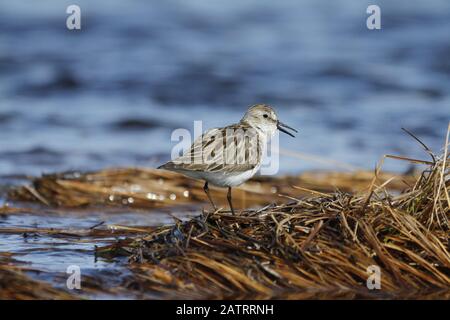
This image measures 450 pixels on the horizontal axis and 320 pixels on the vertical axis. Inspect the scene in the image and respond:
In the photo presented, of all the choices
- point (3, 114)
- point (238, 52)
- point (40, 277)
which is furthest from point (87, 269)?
point (238, 52)

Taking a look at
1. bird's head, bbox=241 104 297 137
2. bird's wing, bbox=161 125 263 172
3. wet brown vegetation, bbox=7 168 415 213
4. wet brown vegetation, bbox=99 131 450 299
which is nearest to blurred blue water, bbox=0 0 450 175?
wet brown vegetation, bbox=7 168 415 213

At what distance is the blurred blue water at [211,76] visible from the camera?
1267 centimetres

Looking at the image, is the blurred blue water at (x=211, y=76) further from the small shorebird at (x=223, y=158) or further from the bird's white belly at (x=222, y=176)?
the bird's white belly at (x=222, y=176)

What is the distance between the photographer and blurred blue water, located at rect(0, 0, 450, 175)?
1267 cm

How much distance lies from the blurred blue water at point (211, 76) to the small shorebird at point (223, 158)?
4.08 m

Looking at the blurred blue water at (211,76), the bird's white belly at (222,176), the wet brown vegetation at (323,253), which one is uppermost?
the blurred blue water at (211,76)

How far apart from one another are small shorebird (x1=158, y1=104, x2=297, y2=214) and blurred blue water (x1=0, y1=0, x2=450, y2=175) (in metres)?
4.08

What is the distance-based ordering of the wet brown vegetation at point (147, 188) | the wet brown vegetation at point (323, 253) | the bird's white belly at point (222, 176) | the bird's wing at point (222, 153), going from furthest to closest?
1. the wet brown vegetation at point (147, 188)
2. the bird's white belly at point (222, 176)
3. the bird's wing at point (222, 153)
4. the wet brown vegetation at point (323, 253)

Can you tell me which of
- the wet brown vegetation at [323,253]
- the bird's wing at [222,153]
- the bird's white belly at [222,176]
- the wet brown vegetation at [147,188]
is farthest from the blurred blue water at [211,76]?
the wet brown vegetation at [323,253]

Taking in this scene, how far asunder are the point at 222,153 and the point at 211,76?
948 cm

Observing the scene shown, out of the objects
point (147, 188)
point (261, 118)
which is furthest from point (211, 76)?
point (261, 118)

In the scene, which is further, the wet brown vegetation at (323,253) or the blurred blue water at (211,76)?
the blurred blue water at (211,76)

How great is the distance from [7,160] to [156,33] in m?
8.56

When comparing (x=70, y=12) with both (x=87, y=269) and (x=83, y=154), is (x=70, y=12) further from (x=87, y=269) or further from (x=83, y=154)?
→ (x=87, y=269)
